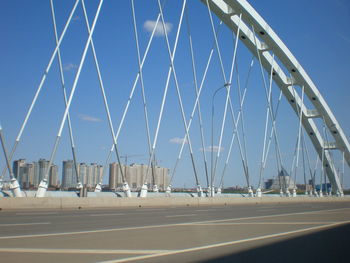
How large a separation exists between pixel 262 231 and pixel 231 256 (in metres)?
3.81

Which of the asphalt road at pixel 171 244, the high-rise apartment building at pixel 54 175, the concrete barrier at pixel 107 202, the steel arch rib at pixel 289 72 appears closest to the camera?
the asphalt road at pixel 171 244

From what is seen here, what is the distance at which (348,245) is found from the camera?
8.16 m

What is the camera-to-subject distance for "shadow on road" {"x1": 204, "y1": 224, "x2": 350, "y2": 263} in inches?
252

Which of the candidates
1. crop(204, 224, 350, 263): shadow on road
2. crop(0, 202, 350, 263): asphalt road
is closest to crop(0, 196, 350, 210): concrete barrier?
crop(0, 202, 350, 263): asphalt road

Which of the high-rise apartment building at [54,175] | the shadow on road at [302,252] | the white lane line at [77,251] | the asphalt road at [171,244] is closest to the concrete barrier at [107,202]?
the asphalt road at [171,244]

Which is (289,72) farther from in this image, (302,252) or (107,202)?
(302,252)

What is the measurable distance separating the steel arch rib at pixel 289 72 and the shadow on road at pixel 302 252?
29.5 m

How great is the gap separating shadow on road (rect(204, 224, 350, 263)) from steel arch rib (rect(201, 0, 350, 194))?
29.5m

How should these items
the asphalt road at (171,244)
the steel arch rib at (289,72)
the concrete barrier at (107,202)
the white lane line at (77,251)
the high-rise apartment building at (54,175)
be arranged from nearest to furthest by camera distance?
the asphalt road at (171,244) < the white lane line at (77,251) < the concrete barrier at (107,202) < the steel arch rib at (289,72) < the high-rise apartment building at (54,175)

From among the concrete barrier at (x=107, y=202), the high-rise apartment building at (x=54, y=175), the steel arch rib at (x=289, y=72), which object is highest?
the steel arch rib at (x=289, y=72)

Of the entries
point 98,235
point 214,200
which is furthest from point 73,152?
point 98,235

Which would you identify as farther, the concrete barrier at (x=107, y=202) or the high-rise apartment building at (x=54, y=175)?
the high-rise apartment building at (x=54, y=175)

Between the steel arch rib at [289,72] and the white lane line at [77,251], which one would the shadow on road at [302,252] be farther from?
the steel arch rib at [289,72]

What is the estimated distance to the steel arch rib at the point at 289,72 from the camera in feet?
125
